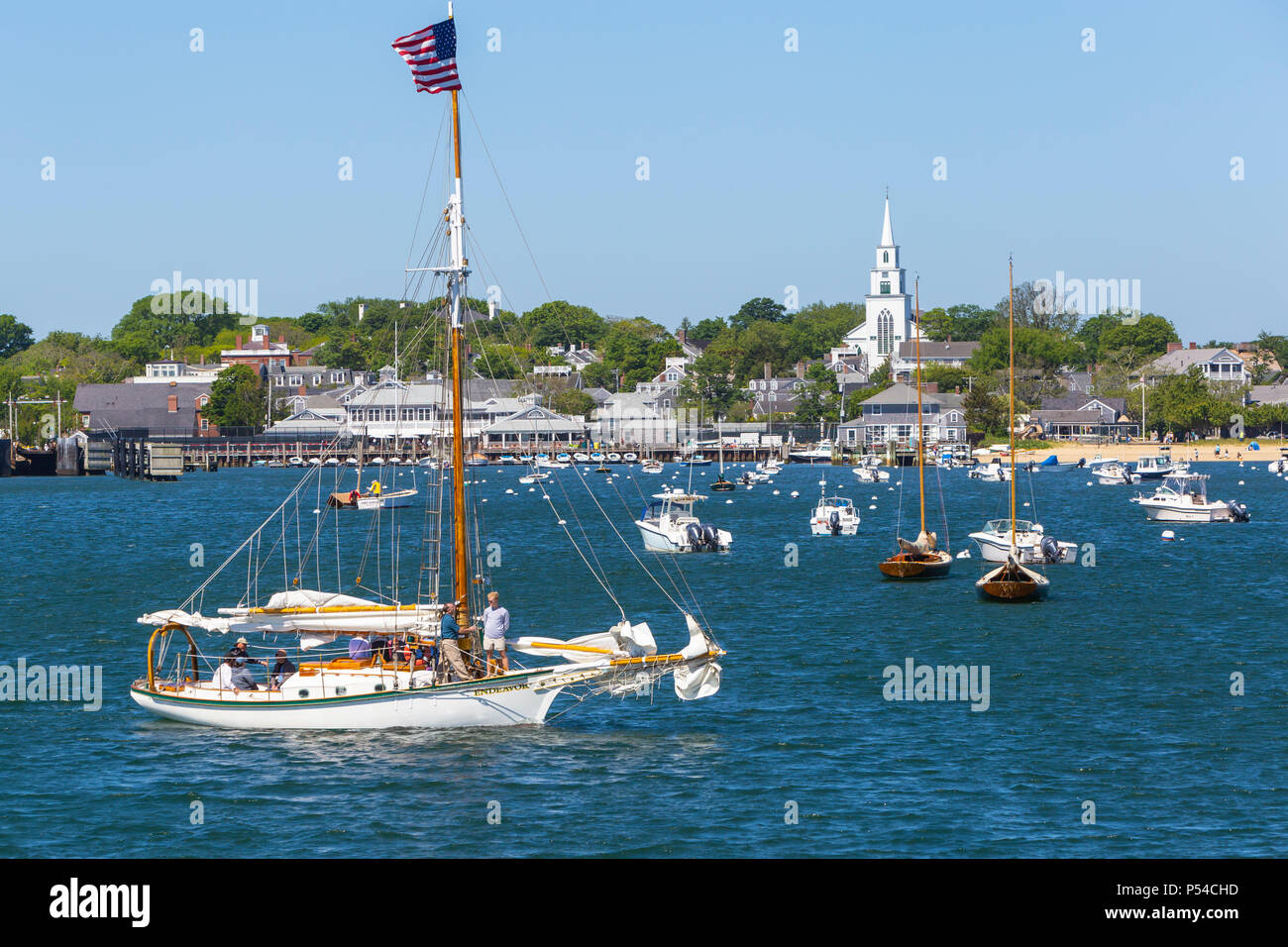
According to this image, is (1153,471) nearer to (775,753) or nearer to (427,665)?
(775,753)

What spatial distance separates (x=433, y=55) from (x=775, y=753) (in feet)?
58.8

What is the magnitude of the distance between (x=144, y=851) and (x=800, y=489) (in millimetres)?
138994

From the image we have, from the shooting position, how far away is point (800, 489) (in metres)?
161

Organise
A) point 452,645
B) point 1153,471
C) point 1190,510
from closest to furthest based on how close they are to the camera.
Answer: point 452,645, point 1190,510, point 1153,471

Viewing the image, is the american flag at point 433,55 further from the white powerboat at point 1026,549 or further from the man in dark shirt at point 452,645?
the white powerboat at point 1026,549

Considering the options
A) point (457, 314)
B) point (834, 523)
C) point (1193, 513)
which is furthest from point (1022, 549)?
point (457, 314)

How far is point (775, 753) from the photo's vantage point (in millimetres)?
31406

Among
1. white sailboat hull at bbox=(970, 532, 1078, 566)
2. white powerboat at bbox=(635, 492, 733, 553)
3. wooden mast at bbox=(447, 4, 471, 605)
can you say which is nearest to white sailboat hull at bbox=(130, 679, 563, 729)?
wooden mast at bbox=(447, 4, 471, 605)

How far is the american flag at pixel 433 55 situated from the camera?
32.0 meters

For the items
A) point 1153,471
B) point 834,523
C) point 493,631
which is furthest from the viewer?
point 1153,471

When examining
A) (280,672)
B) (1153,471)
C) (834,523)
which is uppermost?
(1153,471)

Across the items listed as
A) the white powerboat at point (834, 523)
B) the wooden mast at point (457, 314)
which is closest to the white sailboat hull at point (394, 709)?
the wooden mast at point (457, 314)
